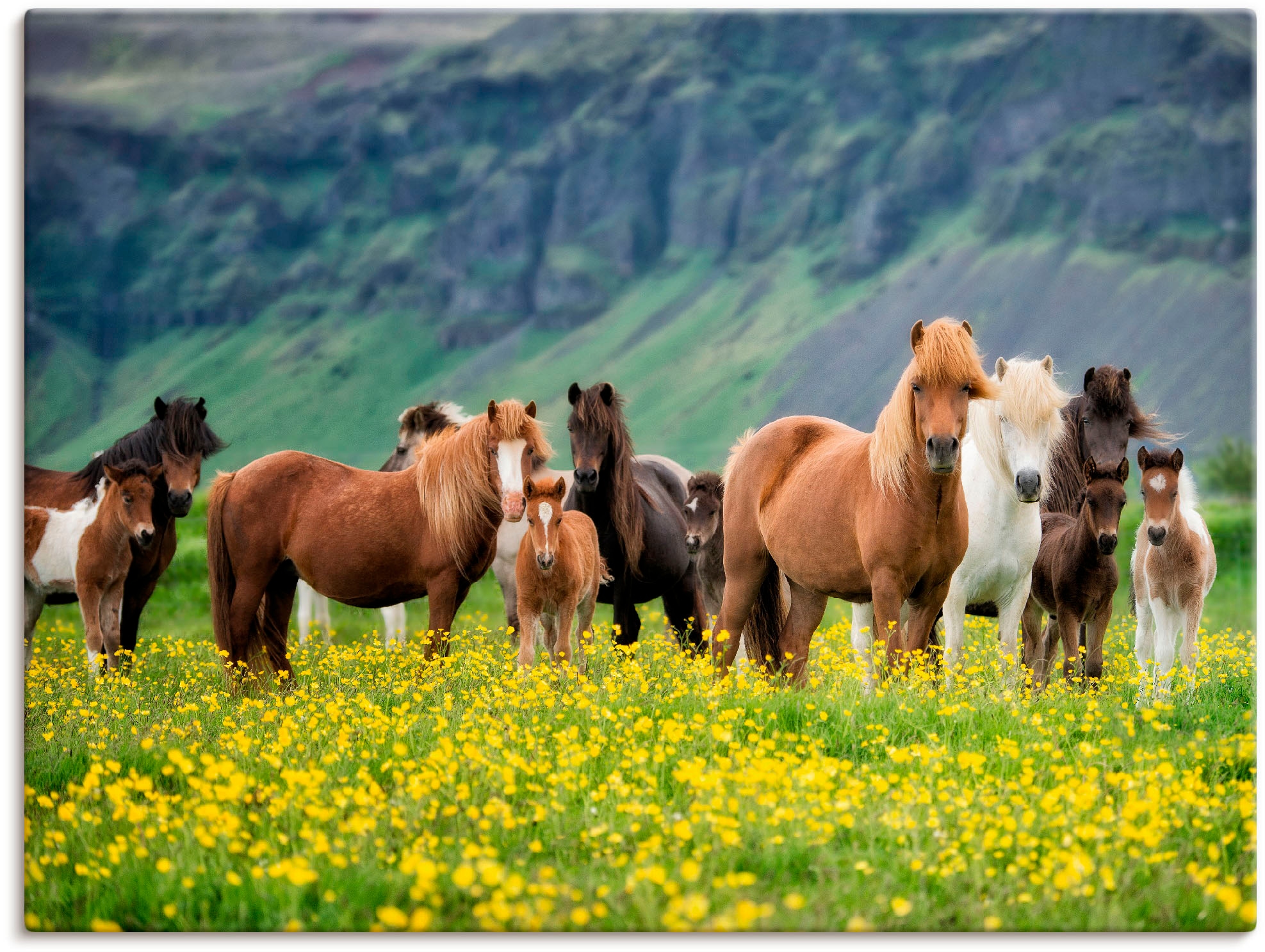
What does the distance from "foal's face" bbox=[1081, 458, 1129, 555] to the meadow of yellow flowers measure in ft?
3.69

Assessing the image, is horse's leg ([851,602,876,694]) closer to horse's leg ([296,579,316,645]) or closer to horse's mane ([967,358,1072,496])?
horse's mane ([967,358,1072,496])

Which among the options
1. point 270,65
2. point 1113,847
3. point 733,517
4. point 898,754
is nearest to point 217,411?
point 270,65

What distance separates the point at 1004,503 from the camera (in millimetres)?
7254

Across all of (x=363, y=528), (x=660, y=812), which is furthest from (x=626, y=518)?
(x=660, y=812)

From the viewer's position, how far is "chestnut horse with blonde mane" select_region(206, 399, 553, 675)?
300 inches

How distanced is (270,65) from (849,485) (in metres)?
4.47

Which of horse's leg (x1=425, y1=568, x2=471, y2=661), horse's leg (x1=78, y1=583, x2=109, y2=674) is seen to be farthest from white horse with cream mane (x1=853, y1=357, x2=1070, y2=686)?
horse's leg (x1=78, y1=583, x2=109, y2=674)

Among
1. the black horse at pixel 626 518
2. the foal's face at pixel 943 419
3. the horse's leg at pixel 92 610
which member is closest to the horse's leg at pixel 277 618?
the horse's leg at pixel 92 610

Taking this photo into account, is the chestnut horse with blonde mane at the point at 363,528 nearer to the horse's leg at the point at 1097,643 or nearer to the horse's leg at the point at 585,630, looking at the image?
the horse's leg at the point at 585,630

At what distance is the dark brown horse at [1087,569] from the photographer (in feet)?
24.3

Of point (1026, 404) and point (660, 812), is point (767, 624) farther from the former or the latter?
point (660, 812)

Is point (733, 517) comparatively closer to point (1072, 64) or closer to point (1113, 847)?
point (1113, 847)

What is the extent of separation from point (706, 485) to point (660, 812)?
5599 millimetres

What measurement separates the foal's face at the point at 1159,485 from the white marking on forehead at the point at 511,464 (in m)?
4.21
